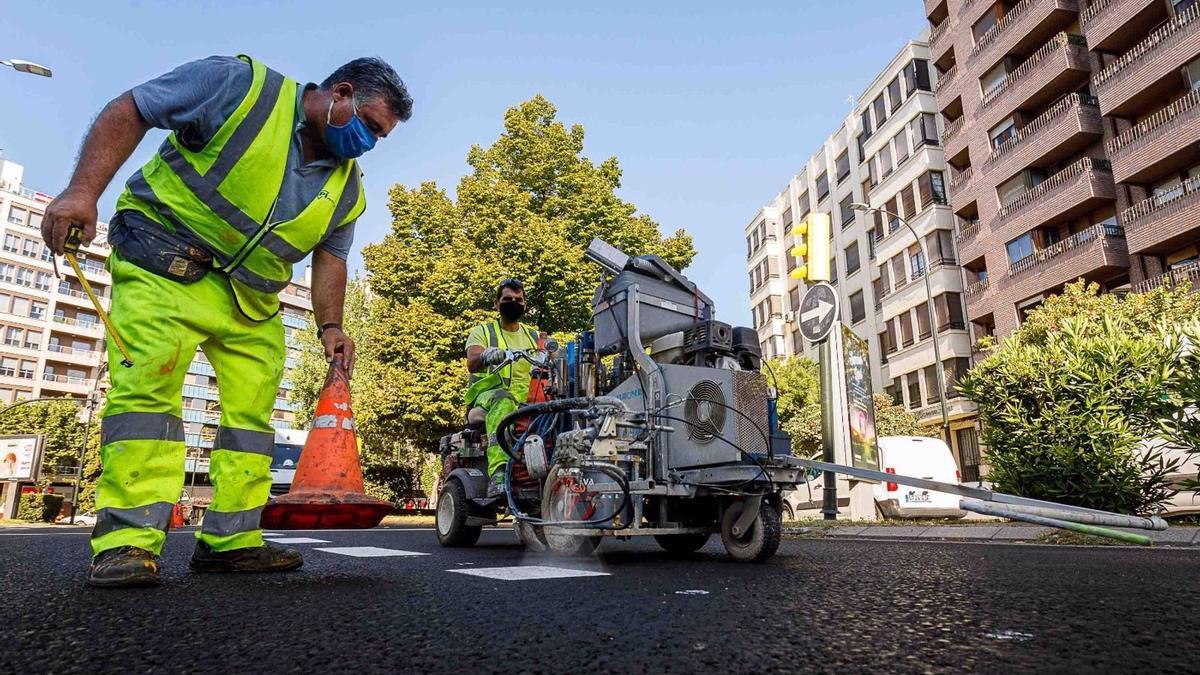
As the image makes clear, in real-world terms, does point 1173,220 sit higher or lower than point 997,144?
lower

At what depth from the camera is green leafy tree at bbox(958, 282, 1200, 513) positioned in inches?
317

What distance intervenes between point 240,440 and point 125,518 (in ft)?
2.07

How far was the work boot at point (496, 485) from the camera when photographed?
586 cm

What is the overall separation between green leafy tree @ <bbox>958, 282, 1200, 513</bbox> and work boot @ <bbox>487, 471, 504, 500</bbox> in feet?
20.1

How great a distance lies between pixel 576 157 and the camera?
24125 mm

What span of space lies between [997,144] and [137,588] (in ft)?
115

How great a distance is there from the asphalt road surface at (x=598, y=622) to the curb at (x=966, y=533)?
3.68m

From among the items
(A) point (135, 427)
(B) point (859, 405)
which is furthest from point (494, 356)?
(B) point (859, 405)

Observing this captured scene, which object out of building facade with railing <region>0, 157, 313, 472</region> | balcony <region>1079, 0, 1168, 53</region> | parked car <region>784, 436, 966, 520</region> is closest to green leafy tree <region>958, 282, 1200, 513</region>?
parked car <region>784, 436, 966, 520</region>

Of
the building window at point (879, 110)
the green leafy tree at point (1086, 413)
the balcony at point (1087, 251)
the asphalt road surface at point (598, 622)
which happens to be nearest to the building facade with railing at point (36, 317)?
the building window at point (879, 110)

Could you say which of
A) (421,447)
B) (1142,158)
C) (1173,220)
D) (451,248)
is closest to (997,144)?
(1142,158)

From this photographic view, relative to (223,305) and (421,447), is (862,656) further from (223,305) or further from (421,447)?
(421,447)

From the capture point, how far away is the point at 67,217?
8.30ft

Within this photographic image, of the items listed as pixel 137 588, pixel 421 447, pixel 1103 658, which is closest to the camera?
pixel 1103 658
